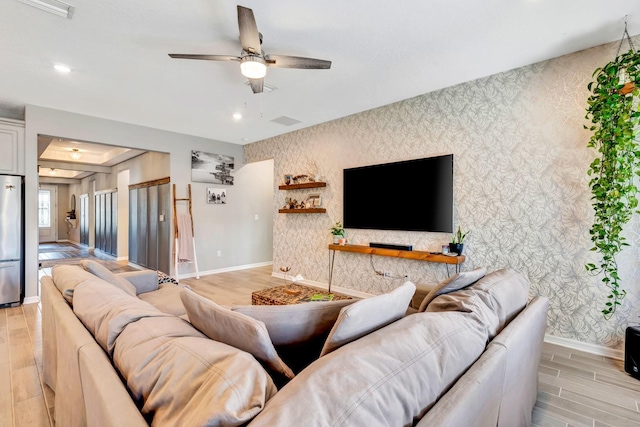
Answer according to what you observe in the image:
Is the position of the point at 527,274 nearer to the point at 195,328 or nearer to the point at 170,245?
the point at 195,328

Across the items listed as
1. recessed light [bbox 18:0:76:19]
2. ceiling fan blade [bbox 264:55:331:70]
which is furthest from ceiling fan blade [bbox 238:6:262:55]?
recessed light [bbox 18:0:76:19]

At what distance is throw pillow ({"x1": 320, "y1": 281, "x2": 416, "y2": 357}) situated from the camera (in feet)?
3.18

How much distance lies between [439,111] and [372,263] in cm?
218

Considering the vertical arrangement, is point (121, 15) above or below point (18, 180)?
above

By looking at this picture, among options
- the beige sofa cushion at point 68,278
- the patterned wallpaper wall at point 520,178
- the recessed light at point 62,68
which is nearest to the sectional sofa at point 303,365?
the beige sofa cushion at point 68,278

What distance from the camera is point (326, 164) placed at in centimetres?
488

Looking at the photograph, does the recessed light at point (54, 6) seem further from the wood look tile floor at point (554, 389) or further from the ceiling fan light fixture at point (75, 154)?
the ceiling fan light fixture at point (75, 154)

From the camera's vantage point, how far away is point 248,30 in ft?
6.96

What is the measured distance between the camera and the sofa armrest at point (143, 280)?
2752 mm

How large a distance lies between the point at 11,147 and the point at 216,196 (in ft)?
9.58

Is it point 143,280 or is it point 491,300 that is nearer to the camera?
point 491,300

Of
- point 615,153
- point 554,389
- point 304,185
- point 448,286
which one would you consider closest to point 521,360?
point 448,286

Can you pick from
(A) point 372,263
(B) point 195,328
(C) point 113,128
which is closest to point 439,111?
(A) point 372,263

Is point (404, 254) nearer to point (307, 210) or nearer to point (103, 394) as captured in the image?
point (307, 210)
